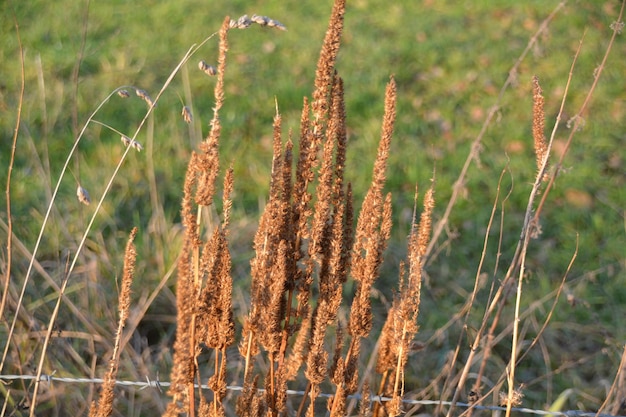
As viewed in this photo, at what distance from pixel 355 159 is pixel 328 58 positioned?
2.95 metres

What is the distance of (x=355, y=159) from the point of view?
14.3ft

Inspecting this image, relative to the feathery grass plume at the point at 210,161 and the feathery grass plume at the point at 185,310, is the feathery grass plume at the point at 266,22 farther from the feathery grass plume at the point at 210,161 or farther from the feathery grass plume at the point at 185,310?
the feathery grass plume at the point at 185,310

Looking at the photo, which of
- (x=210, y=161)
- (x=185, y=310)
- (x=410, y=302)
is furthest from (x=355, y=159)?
(x=185, y=310)

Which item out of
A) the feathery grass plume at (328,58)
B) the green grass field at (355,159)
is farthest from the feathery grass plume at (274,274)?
the green grass field at (355,159)

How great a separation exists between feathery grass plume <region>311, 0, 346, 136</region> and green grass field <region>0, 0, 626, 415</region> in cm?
60

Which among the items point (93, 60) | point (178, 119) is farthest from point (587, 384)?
point (93, 60)

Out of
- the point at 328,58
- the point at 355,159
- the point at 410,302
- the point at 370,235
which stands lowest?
the point at 355,159

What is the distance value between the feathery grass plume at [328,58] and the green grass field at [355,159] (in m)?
0.60

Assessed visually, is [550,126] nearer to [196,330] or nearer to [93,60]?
[93,60]

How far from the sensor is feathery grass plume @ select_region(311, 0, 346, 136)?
1.38 meters

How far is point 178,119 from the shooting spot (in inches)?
177

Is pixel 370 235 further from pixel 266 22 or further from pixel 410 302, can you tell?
pixel 266 22

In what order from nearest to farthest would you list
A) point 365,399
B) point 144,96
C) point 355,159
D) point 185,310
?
point 185,310
point 365,399
point 144,96
point 355,159

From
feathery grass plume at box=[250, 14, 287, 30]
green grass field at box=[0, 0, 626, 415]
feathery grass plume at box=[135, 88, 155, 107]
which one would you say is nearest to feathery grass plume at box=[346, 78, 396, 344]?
feathery grass plume at box=[250, 14, 287, 30]
